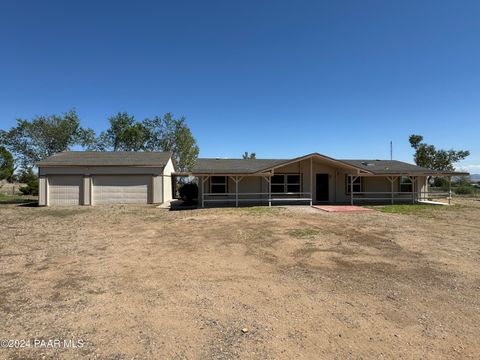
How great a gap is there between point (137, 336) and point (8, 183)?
196 ft

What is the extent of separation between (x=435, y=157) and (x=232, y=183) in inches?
1244

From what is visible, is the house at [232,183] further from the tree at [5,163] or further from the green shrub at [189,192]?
the tree at [5,163]

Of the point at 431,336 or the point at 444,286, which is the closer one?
the point at 431,336

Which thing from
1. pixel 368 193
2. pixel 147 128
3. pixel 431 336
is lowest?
pixel 431 336

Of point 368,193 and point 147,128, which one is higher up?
point 147,128

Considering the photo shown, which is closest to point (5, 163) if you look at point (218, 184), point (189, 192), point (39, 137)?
point (39, 137)

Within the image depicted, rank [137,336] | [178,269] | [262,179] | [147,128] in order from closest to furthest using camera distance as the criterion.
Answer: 1. [137,336]
2. [178,269]
3. [262,179]
4. [147,128]

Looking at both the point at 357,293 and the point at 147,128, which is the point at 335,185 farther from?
the point at 147,128

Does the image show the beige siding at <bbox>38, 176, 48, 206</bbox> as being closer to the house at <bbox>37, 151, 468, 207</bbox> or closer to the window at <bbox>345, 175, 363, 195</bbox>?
the house at <bbox>37, 151, 468, 207</bbox>

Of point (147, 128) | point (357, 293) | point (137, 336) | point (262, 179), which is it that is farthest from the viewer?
point (147, 128)

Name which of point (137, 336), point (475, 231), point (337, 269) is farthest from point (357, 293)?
point (475, 231)

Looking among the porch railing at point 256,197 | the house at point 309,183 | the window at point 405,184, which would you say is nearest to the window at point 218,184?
the house at point 309,183

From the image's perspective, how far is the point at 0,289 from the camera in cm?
505

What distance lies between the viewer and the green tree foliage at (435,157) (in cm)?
3709
